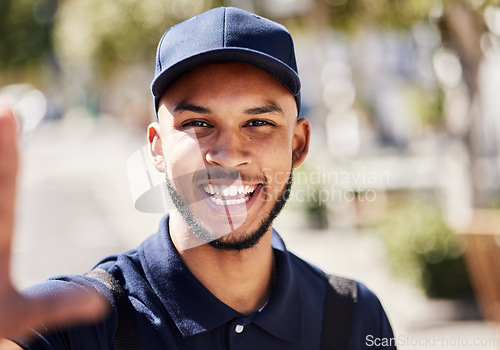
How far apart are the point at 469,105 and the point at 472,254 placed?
7.13 feet

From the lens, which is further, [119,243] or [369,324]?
[119,243]

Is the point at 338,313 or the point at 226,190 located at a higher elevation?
the point at 226,190

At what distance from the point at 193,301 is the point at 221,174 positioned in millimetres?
378

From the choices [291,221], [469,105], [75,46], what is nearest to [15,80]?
[75,46]

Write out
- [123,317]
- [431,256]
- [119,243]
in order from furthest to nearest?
1. [119,243]
2. [431,256]
3. [123,317]

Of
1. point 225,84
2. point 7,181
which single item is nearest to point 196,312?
point 225,84

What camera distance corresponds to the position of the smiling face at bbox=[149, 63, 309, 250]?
1856 mm

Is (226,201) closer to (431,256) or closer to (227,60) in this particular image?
(227,60)

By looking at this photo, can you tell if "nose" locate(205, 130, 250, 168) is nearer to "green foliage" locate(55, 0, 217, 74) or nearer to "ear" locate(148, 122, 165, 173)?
"ear" locate(148, 122, 165, 173)

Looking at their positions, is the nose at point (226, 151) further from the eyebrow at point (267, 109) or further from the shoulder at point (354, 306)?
the shoulder at point (354, 306)

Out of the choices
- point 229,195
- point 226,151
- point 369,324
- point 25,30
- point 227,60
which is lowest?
point 369,324

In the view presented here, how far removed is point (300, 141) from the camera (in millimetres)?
2162

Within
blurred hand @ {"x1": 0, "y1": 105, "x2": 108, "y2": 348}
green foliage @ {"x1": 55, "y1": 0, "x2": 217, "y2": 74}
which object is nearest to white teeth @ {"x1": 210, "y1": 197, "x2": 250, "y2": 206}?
blurred hand @ {"x1": 0, "y1": 105, "x2": 108, "y2": 348}

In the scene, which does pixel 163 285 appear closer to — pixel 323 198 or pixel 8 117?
pixel 8 117
